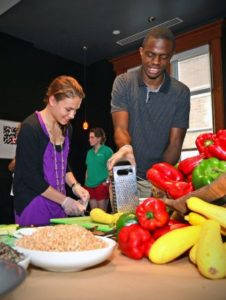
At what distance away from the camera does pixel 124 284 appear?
2.10ft

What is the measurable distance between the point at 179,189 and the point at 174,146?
1.07m

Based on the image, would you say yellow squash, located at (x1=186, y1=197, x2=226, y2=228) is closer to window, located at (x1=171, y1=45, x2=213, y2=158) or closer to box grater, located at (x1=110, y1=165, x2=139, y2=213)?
box grater, located at (x1=110, y1=165, x2=139, y2=213)

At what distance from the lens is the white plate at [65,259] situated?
0.70 meters

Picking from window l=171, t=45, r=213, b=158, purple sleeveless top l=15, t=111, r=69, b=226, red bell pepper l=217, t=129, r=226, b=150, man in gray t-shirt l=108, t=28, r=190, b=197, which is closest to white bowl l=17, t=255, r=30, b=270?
red bell pepper l=217, t=129, r=226, b=150

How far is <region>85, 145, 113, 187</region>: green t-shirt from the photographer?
4535 millimetres

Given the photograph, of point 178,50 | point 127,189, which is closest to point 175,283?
point 127,189

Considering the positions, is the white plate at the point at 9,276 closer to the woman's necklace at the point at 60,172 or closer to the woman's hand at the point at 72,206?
the woman's hand at the point at 72,206

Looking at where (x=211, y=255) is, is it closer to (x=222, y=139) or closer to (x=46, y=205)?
(x=222, y=139)

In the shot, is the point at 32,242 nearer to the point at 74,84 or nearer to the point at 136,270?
the point at 136,270

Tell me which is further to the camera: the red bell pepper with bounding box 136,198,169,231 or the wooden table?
the red bell pepper with bounding box 136,198,169,231

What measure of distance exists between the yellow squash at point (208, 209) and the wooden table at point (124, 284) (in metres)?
0.12

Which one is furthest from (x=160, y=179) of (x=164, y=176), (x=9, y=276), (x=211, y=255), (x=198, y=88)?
(x=198, y=88)

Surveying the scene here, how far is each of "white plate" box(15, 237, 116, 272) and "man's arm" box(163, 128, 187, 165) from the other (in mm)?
1319

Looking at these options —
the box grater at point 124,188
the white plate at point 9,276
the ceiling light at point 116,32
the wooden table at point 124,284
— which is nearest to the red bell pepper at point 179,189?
the wooden table at point 124,284
